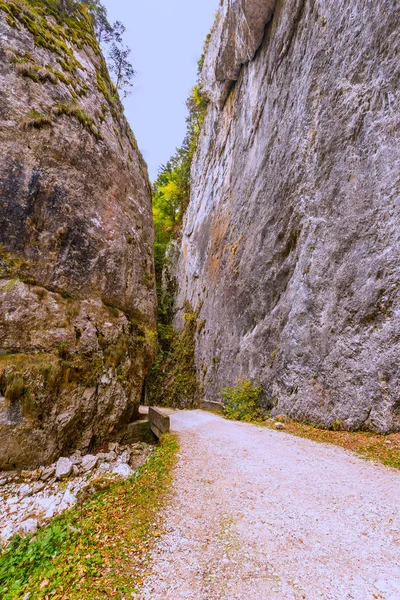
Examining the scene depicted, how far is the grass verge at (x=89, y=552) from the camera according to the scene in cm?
213

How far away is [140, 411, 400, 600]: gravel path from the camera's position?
82.2 inches

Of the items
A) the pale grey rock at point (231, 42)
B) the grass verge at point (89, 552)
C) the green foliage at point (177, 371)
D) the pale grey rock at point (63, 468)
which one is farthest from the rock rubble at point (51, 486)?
the pale grey rock at point (231, 42)

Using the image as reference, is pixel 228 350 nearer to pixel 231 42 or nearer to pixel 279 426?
pixel 279 426

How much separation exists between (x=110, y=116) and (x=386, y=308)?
961cm

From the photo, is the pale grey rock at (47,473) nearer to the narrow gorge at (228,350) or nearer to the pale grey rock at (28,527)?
the narrow gorge at (228,350)

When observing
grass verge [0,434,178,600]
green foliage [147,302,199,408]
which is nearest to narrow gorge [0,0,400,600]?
grass verge [0,434,178,600]

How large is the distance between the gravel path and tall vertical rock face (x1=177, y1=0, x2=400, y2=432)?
2.30m

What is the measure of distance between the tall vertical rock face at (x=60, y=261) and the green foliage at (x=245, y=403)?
14.0ft

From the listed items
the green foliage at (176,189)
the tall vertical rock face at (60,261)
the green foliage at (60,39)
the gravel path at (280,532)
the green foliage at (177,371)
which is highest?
the green foliage at (176,189)

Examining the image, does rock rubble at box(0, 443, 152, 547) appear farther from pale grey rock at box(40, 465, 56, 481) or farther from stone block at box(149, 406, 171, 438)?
stone block at box(149, 406, 171, 438)

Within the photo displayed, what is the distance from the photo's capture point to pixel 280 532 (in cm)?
275

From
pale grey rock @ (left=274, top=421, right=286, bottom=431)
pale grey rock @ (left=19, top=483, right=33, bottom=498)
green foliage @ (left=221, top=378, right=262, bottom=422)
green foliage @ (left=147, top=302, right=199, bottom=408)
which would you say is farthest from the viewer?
green foliage @ (left=147, top=302, right=199, bottom=408)

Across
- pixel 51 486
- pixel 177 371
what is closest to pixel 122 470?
pixel 51 486

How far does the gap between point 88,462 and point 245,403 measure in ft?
19.6
